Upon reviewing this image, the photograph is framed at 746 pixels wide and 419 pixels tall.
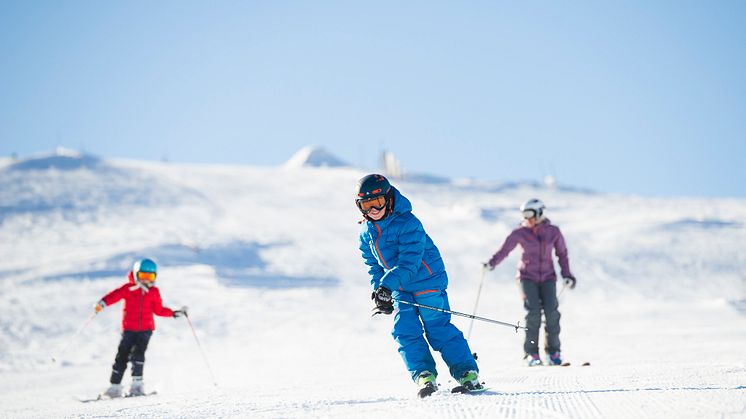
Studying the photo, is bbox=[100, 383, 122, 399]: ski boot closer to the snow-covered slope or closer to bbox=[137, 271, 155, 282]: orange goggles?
the snow-covered slope

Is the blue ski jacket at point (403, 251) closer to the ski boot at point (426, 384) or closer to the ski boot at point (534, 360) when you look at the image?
the ski boot at point (426, 384)

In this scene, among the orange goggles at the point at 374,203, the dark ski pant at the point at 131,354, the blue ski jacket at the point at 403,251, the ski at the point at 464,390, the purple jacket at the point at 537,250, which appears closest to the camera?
the ski at the point at 464,390

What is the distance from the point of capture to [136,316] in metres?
6.89

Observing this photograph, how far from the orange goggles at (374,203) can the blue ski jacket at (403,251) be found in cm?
9

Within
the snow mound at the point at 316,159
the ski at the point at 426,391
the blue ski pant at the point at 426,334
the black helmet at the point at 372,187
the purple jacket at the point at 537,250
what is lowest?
the ski at the point at 426,391

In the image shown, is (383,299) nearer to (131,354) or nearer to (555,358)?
(555,358)

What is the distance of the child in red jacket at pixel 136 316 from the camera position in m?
6.66

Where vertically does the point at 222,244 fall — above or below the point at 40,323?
above

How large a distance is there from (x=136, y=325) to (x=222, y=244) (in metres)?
14.8

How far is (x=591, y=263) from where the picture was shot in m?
21.0

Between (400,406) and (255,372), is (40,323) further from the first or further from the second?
(400,406)

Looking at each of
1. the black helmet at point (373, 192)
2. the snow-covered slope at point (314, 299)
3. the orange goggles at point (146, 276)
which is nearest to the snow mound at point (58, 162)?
the snow-covered slope at point (314, 299)

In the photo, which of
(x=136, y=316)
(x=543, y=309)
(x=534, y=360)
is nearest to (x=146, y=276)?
(x=136, y=316)

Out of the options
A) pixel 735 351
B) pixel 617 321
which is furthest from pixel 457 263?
pixel 735 351
